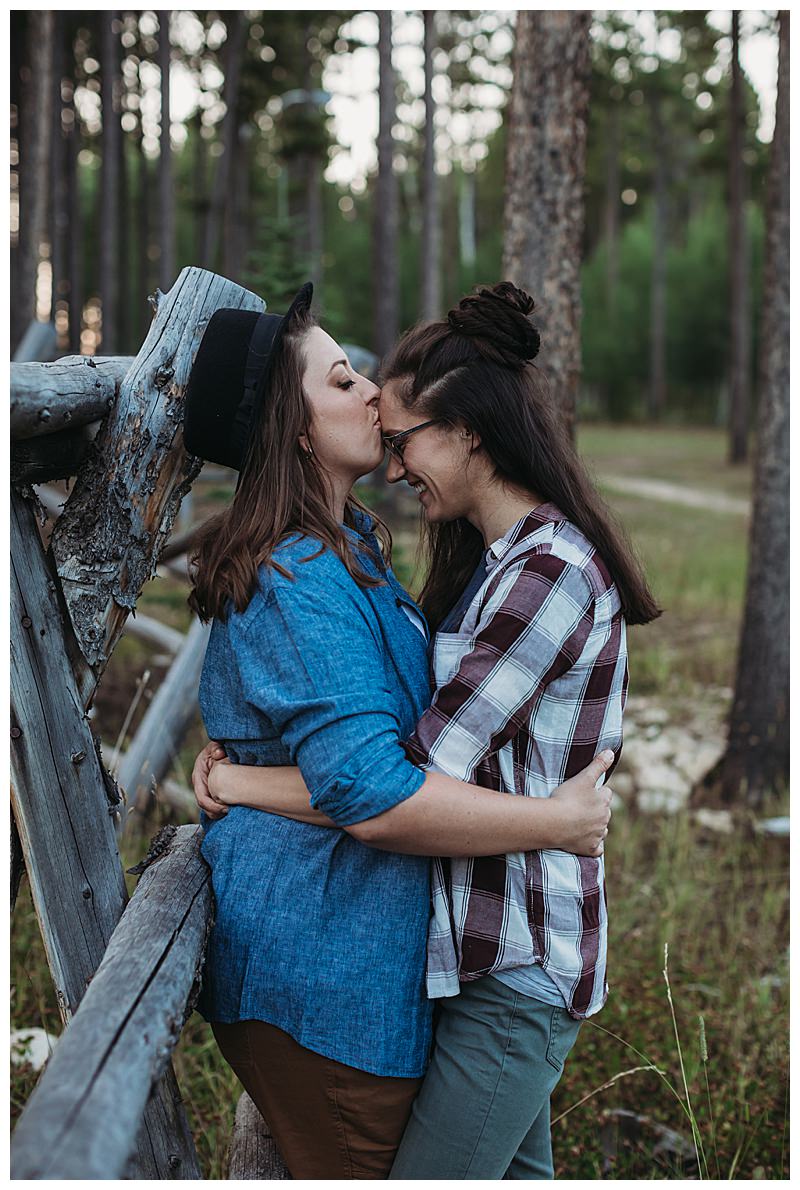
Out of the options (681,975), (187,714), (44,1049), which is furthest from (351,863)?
(187,714)

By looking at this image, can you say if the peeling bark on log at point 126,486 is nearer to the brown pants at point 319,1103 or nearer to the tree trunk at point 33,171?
the brown pants at point 319,1103

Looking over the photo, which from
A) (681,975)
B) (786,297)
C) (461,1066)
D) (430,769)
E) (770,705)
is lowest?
(681,975)

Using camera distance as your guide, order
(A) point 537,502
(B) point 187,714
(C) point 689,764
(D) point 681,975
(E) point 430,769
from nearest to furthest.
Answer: (E) point 430,769 → (A) point 537,502 → (D) point 681,975 → (B) point 187,714 → (C) point 689,764

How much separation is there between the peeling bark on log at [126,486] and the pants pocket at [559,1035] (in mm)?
1116

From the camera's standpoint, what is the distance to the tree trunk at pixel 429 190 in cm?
1436

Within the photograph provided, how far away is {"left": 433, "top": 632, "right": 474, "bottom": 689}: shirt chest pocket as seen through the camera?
6.68ft

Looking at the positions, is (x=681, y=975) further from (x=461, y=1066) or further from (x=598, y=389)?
(x=598, y=389)

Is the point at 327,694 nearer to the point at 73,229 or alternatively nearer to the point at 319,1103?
the point at 319,1103

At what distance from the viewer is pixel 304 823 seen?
77.4 inches

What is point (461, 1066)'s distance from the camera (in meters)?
1.93

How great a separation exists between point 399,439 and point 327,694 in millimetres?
667

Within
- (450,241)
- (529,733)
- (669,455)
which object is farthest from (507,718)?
(450,241)

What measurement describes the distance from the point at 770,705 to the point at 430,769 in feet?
16.7

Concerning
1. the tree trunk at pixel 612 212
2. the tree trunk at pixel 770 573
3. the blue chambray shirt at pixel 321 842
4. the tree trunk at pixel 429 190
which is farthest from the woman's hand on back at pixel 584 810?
the tree trunk at pixel 612 212
